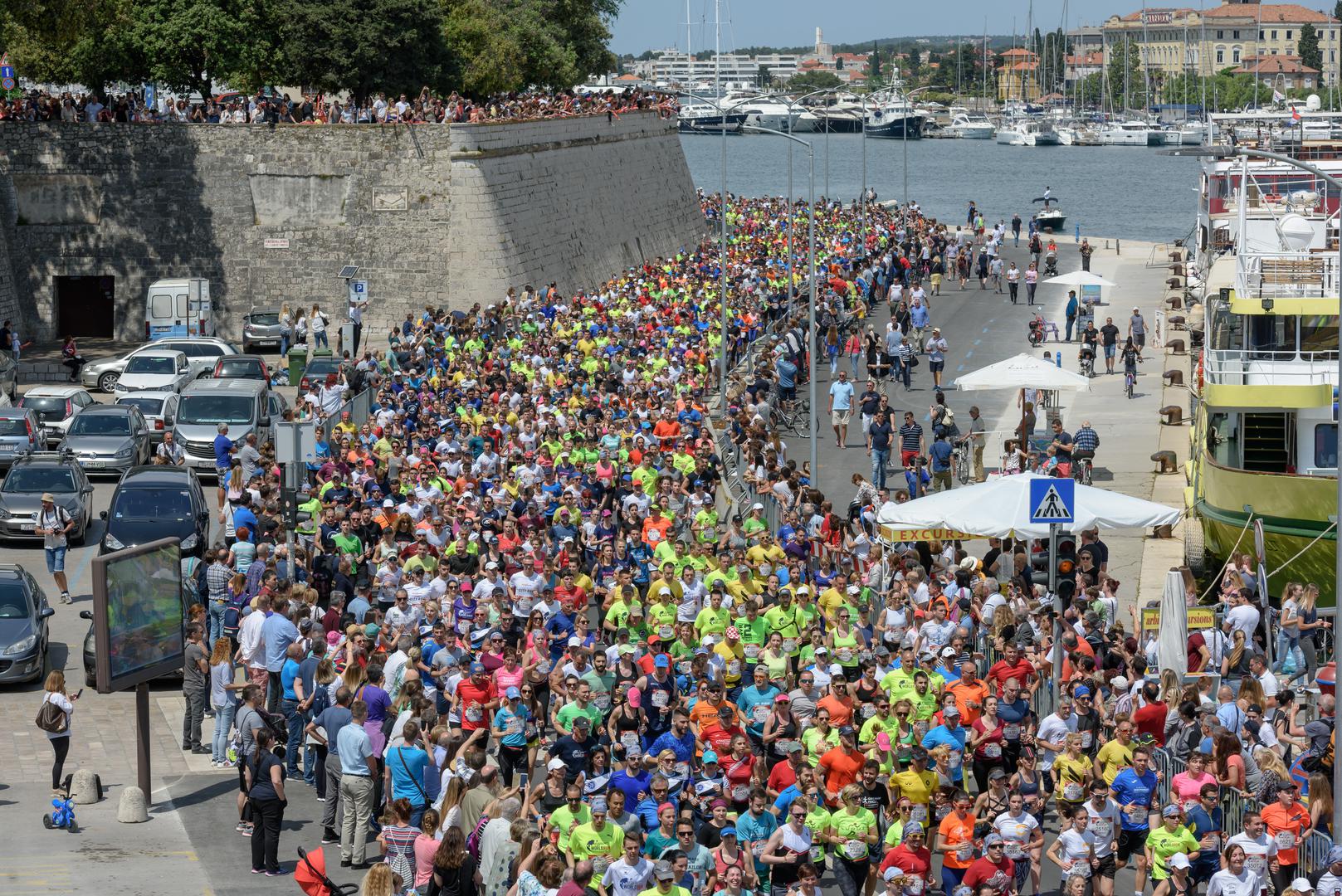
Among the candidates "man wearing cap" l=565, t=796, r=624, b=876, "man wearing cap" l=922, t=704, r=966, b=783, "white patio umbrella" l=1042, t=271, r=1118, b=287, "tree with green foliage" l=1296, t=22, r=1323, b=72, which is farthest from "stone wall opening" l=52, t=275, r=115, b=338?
"tree with green foliage" l=1296, t=22, r=1323, b=72

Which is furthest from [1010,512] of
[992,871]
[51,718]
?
[51,718]

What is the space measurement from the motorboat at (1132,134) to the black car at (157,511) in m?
175

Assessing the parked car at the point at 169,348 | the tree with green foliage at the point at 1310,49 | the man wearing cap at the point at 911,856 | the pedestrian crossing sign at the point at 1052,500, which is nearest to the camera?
the man wearing cap at the point at 911,856

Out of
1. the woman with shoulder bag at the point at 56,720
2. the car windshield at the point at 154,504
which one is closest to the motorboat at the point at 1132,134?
the car windshield at the point at 154,504

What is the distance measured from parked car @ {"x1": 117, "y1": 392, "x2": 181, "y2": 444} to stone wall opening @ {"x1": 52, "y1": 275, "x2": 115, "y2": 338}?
48.4 ft

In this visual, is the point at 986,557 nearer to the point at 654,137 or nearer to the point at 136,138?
the point at 136,138

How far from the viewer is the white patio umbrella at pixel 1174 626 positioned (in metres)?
18.1

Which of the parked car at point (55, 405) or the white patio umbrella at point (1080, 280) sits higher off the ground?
the white patio umbrella at point (1080, 280)

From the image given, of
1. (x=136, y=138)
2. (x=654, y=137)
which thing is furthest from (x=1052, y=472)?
(x=654, y=137)

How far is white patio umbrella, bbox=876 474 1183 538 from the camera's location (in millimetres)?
20641

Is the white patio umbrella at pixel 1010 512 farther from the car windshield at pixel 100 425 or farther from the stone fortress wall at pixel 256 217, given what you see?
the stone fortress wall at pixel 256 217

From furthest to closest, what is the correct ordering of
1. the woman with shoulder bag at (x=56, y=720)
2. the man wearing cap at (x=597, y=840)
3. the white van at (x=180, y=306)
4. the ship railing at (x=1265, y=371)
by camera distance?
the white van at (x=180, y=306) → the ship railing at (x=1265, y=371) → the woman with shoulder bag at (x=56, y=720) → the man wearing cap at (x=597, y=840)

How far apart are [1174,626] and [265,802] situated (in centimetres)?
844

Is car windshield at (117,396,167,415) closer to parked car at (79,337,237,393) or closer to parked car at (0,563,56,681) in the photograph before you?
parked car at (79,337,237,393)
